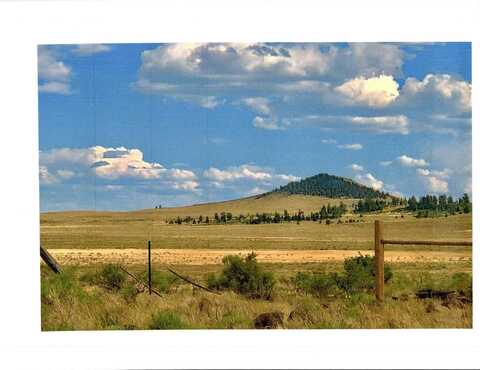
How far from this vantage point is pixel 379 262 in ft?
43.3

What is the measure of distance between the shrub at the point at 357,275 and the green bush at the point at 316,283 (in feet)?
0.36

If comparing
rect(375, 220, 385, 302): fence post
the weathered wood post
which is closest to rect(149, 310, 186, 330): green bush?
the weathered wood post

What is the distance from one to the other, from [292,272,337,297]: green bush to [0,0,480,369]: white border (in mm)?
703

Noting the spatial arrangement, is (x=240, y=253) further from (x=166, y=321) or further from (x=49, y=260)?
(x=49, y=260)

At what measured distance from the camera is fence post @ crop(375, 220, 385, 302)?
43.2 ft

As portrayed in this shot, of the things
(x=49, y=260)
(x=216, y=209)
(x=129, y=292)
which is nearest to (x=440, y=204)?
(x=216, y=209)

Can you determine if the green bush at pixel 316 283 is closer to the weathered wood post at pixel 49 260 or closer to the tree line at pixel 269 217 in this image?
the tree line at pixel 269 217

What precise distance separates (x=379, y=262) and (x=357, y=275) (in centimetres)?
38

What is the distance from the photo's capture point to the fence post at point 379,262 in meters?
13.2

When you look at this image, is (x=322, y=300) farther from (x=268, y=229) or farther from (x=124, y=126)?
(x=124, y=126)

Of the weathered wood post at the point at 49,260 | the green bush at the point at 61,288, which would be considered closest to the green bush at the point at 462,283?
the green bush at the point at 61,288

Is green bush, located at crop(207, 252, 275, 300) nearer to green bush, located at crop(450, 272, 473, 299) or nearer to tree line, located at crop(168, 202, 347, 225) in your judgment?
tree line, located at crop(168, 202, 347, 225)
